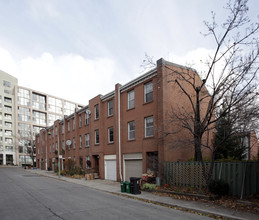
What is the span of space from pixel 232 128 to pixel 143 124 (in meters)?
8.28

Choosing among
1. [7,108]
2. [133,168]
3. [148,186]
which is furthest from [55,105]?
[148,186]

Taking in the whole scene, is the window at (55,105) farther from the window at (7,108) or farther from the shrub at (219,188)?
the shrub at (219,188)

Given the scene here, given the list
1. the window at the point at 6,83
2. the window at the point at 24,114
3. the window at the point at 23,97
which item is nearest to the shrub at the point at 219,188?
the window at the point at 24,114

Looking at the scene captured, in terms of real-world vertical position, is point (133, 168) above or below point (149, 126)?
below

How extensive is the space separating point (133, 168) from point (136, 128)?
11.4 ft

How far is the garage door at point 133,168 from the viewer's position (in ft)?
61.8

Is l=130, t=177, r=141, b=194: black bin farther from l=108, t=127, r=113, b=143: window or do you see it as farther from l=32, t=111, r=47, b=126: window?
l=32, t=111, r=47, b=126: window

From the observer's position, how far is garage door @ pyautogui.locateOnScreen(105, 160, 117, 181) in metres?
22.3

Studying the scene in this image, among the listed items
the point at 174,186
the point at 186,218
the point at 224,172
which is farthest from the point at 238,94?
the point at 174,186

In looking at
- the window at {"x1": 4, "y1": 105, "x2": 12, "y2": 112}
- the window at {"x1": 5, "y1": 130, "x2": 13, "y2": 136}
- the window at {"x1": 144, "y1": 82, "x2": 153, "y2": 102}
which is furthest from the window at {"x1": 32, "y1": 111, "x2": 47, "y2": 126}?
the window at {"x1": 144, "y1": 82, "x2": 153, "y2": 102}

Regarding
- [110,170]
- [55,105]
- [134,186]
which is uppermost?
[55,105]

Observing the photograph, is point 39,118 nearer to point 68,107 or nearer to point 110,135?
point 68,107

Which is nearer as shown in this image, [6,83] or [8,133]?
[8,133]

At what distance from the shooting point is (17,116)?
8375cm
